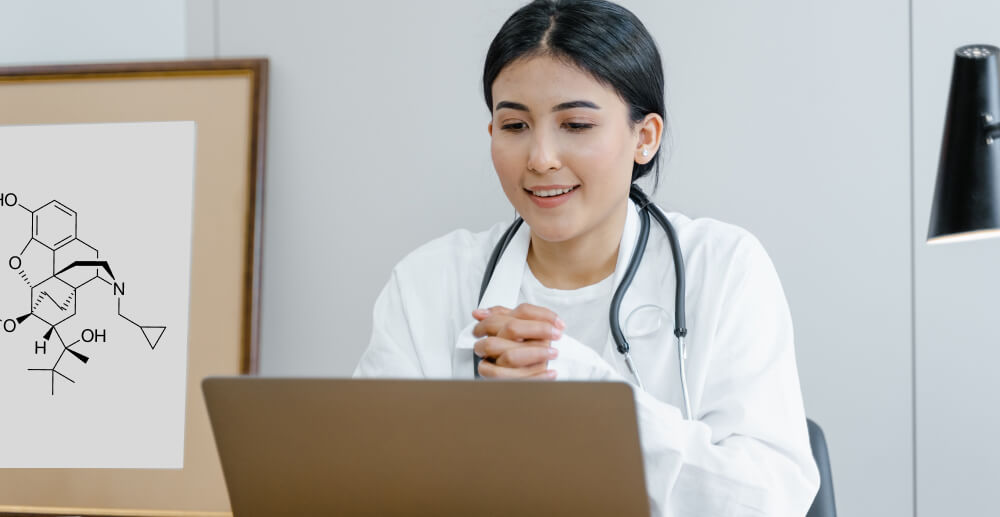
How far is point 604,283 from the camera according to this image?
1.28m

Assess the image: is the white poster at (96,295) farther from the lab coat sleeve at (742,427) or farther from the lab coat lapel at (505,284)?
the lab coat sleeve at (742,427)

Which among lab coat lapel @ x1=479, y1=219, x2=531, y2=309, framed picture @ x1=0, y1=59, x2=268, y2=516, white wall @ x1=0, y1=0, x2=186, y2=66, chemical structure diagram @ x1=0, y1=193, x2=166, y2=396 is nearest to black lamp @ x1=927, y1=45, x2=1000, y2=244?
lab coat lapel @ x1=479, y1=219, x2=531, y2=309

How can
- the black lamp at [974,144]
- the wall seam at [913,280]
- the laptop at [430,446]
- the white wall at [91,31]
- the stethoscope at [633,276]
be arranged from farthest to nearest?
the white wall at [91,31]
the wall seam at [913,280]
the stethoscope at [633,276]
the black lamp at [974,144]
the laptop at [430,446]

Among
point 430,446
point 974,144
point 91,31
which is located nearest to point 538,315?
point 430,446

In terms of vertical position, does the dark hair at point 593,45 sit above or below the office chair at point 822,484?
above

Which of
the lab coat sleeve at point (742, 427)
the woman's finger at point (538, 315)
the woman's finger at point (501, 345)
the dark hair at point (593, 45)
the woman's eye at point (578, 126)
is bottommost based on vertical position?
the lab coat sleeve at point (742, 427)

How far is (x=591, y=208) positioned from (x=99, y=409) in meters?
1.01

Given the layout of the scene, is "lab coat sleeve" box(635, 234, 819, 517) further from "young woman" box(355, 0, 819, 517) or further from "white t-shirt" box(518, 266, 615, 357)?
"white t-shirt" box(518, 266, 615, 357)

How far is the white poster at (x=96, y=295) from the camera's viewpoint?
158 centimetres

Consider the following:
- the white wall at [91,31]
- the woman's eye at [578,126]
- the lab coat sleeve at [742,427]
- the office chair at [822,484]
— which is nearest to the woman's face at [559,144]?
the woman's eye at [578,126]

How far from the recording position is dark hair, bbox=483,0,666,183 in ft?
3.84

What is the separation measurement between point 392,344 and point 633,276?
0.37m

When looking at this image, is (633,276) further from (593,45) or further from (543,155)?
(593,45)

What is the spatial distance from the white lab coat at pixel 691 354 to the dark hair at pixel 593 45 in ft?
0.67
